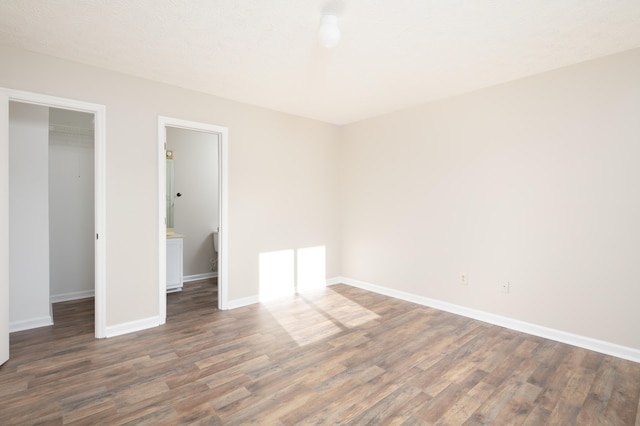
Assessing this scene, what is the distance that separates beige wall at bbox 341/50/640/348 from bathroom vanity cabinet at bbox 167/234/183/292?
2899mm

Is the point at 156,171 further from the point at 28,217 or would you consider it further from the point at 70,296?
the point at 70,296

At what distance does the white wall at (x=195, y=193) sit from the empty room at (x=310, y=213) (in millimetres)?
719

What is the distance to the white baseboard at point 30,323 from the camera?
3.24 meters

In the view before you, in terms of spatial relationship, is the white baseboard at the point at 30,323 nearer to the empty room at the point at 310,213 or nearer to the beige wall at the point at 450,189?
the empty room at the point at 310,213

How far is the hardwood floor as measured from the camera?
2.00m

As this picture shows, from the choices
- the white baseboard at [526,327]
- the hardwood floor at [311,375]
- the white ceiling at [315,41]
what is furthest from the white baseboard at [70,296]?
the white baseboard at [526,327]

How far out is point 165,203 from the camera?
3.45 m

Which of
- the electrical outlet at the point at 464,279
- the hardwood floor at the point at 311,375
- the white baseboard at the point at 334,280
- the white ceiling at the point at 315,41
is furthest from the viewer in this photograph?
the white baseboard at the point at 334,280

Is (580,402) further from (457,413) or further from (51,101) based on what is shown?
(51,101)

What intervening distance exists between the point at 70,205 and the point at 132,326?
222 centimetres

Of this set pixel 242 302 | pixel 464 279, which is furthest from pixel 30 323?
pixel 464 279

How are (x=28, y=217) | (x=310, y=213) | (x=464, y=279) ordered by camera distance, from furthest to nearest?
(x=310, y=213) → (x=464, y=279) → (x=28, y=217)

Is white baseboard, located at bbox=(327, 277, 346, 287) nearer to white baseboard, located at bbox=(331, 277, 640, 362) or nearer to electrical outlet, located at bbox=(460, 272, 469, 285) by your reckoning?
white baseboard, located at bbox=(331, 277, 640, 362)

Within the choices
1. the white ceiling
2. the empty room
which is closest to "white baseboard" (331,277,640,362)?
the empty room
